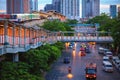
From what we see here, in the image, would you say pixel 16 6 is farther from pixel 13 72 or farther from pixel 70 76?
pixel 13 72

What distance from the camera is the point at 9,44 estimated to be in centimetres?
2870

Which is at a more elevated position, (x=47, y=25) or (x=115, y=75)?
(x=47, y=25)

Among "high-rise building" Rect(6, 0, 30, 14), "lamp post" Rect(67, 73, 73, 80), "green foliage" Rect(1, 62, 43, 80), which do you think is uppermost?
"high-rise building" Rect(6, 0, 30, 14)

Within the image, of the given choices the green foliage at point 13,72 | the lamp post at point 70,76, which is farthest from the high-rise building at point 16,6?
the green foliage at point 13,72

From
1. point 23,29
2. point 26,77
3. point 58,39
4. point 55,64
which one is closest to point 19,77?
point 26,77

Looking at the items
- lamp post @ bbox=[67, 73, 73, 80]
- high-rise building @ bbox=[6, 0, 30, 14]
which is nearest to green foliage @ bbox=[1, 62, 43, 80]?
lamp post @ bbox=[67, 73, 73, 80]

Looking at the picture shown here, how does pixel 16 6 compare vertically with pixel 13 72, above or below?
above

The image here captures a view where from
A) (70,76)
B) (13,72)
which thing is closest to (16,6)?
(70,76)

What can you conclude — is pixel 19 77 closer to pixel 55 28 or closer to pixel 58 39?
pixel 58 39

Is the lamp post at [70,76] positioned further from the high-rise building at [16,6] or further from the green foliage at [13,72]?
the high-rise building at [16,6]

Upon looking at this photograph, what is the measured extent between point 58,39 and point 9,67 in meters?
51.5

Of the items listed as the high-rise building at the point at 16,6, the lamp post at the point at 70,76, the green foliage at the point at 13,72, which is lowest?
the lamp post at the point at 70,76

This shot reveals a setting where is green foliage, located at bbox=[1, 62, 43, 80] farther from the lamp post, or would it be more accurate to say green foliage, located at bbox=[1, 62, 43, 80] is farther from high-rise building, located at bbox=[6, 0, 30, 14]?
high-rise building, located at bbox=[6, 0, 30, 14]

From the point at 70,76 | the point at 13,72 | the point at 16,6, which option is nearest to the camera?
the point at 13,72
